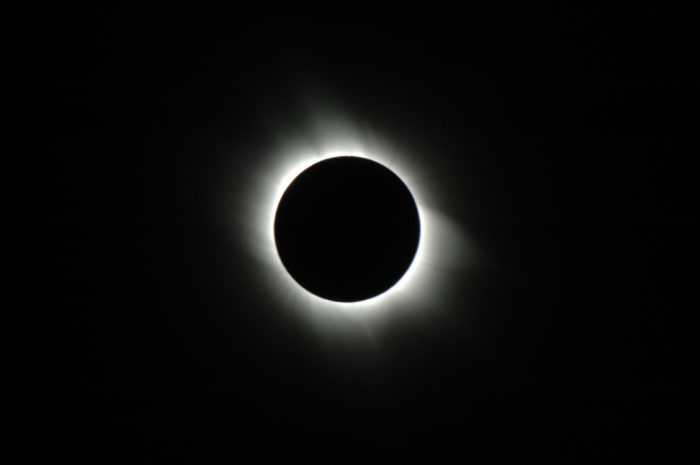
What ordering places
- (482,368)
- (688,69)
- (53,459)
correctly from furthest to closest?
(53,459), (482,368), (688,69)

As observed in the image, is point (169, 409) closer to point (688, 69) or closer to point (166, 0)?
point (166, 0)

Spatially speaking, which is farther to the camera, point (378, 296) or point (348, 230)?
point (378, 296)

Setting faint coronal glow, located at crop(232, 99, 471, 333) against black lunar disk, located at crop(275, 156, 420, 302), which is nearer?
black lunar disk, located at crop(275, 156, 420, 302)

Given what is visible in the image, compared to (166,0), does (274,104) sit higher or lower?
lower

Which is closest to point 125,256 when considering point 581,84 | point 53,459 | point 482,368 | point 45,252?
point 45,252
